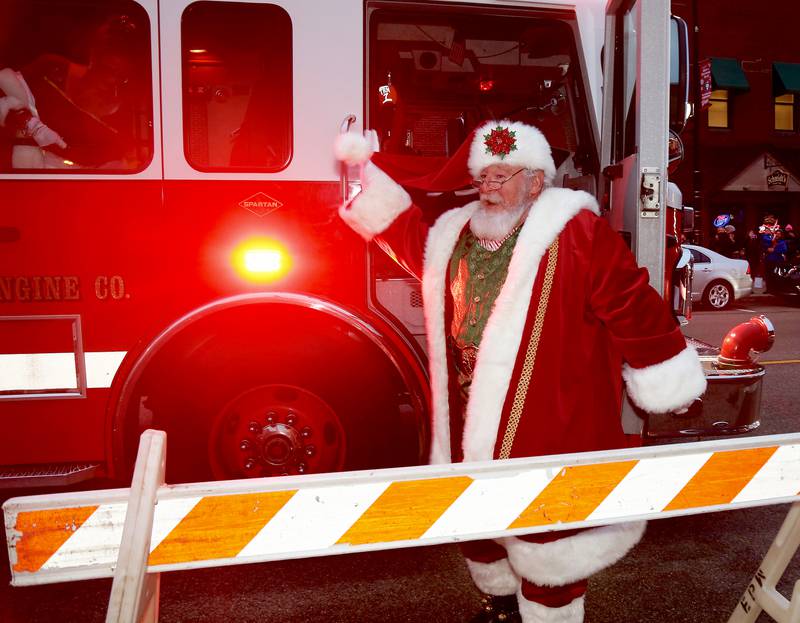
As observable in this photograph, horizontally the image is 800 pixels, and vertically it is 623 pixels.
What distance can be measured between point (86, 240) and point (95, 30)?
0.90 meters

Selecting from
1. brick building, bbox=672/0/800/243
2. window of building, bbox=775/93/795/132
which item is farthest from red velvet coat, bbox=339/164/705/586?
window of building, bbox=775/93/795/132

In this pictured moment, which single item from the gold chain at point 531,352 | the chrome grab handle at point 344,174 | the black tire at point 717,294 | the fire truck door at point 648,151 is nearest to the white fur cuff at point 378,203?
the chrome grab handle at point 344,174

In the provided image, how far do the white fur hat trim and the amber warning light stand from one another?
1015mm

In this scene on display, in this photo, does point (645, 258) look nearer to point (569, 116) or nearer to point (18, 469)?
point (569, 116)

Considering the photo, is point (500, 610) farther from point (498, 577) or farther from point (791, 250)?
point (791, 250)

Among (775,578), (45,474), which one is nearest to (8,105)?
(45,474)

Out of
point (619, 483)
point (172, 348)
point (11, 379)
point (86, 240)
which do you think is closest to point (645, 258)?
point (619, 483)

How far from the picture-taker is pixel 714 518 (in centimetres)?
372

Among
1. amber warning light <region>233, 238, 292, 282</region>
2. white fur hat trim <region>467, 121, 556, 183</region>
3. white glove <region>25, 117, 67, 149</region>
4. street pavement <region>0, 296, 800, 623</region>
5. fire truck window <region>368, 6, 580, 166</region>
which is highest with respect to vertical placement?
fire truck window <region>368, 6, 580, 166</region>

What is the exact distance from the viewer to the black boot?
101 inches

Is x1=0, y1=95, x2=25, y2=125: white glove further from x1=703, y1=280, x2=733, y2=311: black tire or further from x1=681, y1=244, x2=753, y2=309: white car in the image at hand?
x1=703, y1=280, x2=733, y2=311: black tire

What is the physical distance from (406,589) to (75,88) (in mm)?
2632

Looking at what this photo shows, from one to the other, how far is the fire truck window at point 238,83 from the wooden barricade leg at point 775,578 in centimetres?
234

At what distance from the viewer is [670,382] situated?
2.21 meters
